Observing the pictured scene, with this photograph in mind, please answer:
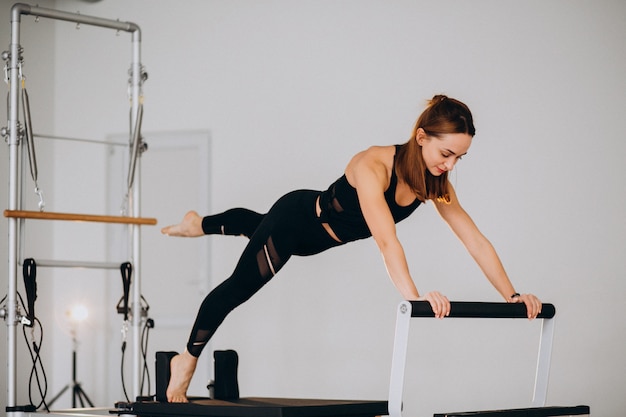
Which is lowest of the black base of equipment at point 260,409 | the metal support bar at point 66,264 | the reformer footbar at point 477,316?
the black base of equipment at point 260,409

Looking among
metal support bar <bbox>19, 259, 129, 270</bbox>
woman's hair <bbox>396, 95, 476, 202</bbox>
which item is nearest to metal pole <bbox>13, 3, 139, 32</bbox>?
metal support bar <bbox>19, 259, 129, 270</bbox>

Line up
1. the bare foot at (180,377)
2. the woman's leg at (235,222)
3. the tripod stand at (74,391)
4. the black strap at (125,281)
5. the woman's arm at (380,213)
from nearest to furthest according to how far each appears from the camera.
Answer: the woman's arm at (380,213)
the bare foot at (180,377)
the woman's leg at (235,222)
the black strap at (125,281)
the tripod stand at (74,391)

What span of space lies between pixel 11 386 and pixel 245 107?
8.69ft

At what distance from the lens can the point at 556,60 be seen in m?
5.18

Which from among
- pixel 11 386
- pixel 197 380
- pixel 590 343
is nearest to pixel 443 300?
pixel 11 386

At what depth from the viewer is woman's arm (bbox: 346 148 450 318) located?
259cm

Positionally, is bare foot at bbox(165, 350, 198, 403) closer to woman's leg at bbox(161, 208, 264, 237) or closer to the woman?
the woman

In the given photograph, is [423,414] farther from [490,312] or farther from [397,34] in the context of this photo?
[490,312]

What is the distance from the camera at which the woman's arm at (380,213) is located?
2.59 meters

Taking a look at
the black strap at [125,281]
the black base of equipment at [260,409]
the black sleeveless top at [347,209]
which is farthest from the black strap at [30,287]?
the black sleeveless top at [347,209]

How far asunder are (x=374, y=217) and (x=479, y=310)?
449mm

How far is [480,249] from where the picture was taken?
2.99 meters

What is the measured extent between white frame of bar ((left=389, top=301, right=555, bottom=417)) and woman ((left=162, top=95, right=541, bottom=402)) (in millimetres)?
114

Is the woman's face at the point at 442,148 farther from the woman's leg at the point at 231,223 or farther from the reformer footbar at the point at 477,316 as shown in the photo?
the woman's leg at the point at 231,223
